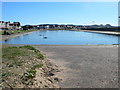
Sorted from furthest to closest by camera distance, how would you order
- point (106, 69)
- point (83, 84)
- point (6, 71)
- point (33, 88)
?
point (106, 69), point (6, 71), point (83, 84), point (33, 88)

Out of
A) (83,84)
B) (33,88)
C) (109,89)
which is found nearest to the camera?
(33,88)

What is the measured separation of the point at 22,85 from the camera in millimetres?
6496

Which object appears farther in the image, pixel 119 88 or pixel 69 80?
pixel 69 80

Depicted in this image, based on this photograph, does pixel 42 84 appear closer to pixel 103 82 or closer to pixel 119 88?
pixel 103 82

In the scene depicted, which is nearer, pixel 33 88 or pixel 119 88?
pixel 33 88

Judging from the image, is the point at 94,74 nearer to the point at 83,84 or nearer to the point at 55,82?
the point at 83,84

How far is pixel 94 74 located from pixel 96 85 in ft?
5.65

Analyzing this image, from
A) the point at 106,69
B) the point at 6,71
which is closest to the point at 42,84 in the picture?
the point at 6,71

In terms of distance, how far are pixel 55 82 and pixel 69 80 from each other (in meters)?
0.84

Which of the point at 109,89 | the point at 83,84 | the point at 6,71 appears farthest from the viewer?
the point at 6,71

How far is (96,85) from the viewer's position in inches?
287

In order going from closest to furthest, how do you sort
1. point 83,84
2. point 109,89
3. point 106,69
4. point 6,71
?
point 109,89
point 83,84
point 6,71
point 106,69

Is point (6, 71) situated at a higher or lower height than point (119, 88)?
higher

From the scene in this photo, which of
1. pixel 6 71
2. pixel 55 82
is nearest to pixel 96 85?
pixel 55 82
